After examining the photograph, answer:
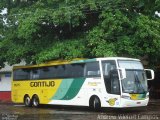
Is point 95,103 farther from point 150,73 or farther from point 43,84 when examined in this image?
point 150,73

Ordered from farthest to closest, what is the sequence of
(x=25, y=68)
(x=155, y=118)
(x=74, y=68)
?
(x=25, y=68)
(x=74, y=68)
(x=155, y=118)

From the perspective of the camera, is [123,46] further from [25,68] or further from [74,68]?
[25,68]

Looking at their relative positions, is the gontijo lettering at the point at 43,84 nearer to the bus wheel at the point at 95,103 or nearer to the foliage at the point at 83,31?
the foliage at the point at 83,31

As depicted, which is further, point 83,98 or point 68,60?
point 68,60

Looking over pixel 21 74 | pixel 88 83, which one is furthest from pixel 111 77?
pixel 21 74

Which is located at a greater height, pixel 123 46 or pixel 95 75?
pixel 123 46

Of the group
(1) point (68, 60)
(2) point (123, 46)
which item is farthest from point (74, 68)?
(2) point (123, 46)

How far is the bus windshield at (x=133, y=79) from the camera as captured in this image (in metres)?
22.9

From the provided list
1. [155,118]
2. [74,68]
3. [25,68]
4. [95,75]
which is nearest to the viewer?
[155,118]

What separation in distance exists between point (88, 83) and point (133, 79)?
9.34 feet

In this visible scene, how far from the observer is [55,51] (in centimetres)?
2742

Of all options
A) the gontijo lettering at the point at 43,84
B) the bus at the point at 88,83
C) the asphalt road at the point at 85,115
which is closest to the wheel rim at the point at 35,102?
the bus at the point at 88,83

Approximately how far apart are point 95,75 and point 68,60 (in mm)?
3120

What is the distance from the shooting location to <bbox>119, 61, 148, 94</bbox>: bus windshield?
75.2 feet
